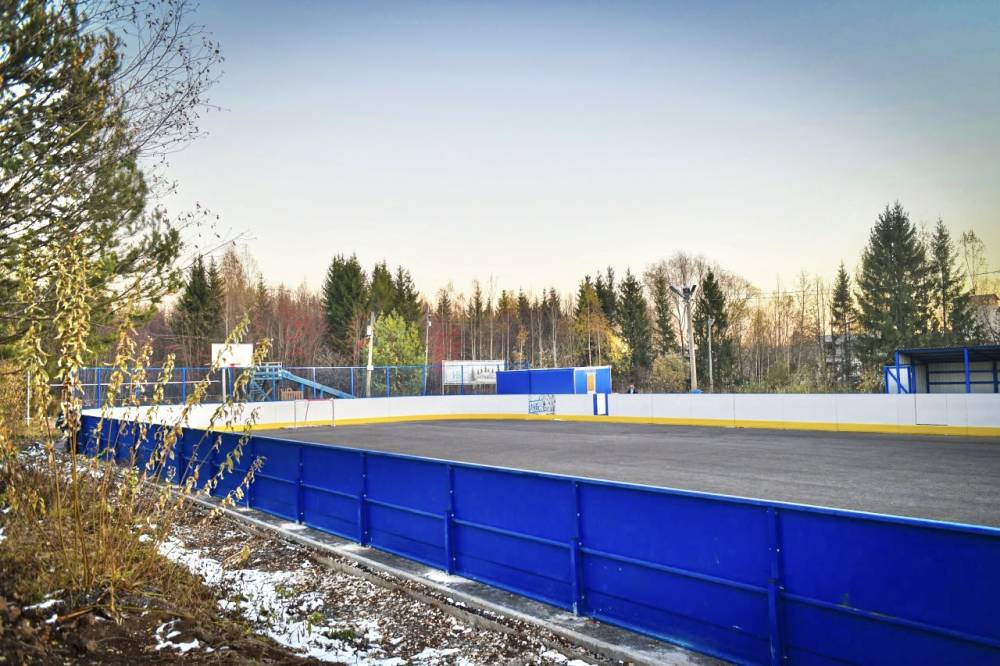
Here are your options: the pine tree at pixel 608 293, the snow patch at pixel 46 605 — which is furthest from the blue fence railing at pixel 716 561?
the pine tree at pixel 608 293

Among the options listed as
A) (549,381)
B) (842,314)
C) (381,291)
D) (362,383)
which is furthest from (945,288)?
(381,291)

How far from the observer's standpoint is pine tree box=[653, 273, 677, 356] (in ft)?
242

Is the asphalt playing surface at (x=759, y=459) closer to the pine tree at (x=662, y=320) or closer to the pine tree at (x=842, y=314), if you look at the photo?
the pine tree at (x=662, y=320)

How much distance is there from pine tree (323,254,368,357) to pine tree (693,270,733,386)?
34818 mm

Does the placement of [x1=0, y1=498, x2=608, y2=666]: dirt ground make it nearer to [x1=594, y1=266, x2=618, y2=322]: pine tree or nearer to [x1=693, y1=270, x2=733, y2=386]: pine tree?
[x1=693, y1=270, x2=733, y2=386]: pine tree

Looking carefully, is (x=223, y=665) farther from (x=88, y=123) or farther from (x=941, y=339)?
(x=941, y=339)

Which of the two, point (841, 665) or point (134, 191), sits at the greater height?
point (134, 191)

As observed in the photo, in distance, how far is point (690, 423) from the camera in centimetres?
3047

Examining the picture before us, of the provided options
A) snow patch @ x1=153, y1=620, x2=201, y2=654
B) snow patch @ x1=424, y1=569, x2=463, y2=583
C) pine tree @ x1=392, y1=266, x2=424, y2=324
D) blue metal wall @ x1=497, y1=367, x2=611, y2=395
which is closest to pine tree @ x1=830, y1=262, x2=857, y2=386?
Result: blue metal wall @ x1=497, y1=367, x2=611, y2=395

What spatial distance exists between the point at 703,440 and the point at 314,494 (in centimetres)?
1590

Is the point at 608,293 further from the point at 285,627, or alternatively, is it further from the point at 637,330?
the point at 285,627

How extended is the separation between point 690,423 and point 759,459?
1190 cm

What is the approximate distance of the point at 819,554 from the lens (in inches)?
217

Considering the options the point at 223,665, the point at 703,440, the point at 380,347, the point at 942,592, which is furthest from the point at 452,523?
the point at 380,347
